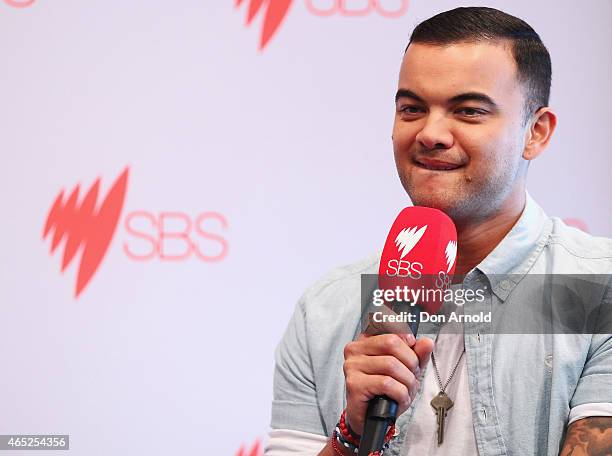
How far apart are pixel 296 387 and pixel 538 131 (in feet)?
2.07

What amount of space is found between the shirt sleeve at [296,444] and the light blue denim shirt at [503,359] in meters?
0.01

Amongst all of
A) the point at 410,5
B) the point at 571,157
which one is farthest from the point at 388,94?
the point at 571,157

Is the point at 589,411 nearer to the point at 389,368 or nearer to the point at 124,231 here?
the point at 389,368

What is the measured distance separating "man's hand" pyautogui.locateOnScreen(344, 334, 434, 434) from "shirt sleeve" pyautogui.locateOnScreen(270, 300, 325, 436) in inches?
16.7

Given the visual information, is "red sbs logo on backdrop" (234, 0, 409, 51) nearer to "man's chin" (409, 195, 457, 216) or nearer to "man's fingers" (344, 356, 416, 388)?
"man's chin" (409, 195, 457, 216)

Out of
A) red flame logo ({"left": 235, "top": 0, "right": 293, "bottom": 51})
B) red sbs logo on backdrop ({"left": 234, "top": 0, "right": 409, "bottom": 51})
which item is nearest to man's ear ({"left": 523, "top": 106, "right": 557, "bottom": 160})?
red sbs logo on backdrop ({"left": 234, "top": 0, "right": 409, "bottom": 51})

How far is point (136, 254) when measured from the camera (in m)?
2.47

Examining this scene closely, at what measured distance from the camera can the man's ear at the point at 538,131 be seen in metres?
1.64

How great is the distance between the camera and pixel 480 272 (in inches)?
62.3

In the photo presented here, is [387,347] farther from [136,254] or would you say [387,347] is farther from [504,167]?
[136,254]

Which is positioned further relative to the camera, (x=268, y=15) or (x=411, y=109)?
(x=268, y=15)

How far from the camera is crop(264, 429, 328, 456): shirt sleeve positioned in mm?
1609
